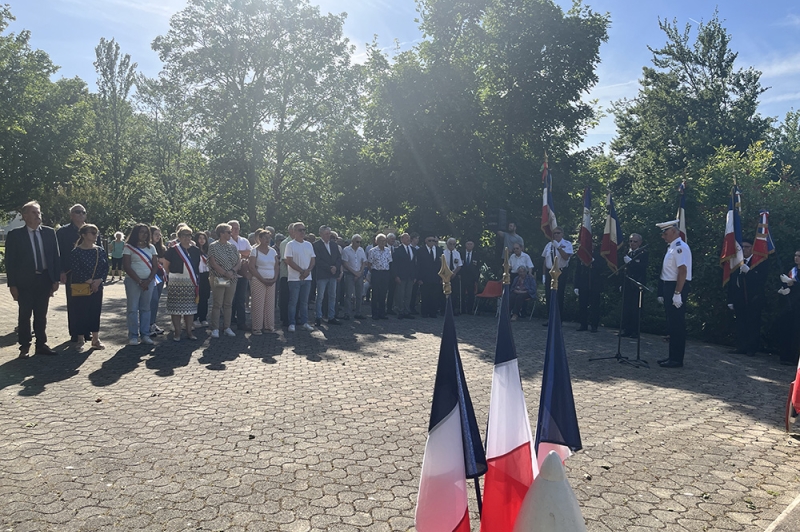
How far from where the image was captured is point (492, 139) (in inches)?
946

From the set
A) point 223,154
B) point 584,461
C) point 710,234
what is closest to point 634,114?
point 223,154

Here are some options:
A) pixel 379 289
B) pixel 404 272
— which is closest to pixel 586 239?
pixel 404 272

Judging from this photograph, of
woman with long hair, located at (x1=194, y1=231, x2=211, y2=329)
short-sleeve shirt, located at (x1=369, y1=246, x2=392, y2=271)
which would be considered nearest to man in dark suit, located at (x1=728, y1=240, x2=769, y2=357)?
short-sleeve shirt, located at (x1=369, y1=246, x2=392, y2=271)

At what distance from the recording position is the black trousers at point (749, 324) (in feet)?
36.6

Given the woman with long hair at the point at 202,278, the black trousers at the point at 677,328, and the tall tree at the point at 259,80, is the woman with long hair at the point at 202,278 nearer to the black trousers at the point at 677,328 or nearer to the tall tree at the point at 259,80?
the black trousers at the point at 677,328

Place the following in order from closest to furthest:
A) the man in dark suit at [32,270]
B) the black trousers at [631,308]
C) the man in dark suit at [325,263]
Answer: the man in dark suit at [32,270], the black trousers at [631,308], the man in dark suit at [325,263]

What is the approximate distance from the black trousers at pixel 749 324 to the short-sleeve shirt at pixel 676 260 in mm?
2554

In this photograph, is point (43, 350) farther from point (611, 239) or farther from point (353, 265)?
point (611, 239)

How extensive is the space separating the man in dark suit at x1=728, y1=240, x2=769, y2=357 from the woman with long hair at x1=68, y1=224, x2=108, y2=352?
36.1 feet

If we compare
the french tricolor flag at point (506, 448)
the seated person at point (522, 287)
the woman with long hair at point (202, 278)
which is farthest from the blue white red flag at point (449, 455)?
the seated person at point (522, 287)

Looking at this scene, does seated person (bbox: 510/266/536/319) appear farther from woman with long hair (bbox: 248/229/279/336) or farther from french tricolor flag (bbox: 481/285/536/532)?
french tricolor flag (bbox: 481/285/536/532)

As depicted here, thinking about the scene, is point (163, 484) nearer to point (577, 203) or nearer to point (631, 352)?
point (631, 352)

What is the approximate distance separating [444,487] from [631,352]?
8.82m

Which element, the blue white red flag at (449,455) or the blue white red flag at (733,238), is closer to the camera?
the blue white red flag at (449,455)
